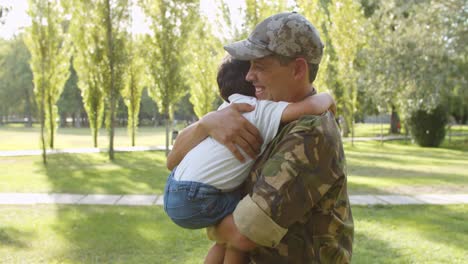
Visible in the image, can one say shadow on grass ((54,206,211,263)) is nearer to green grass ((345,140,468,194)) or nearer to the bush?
green grass ((345,140,468,194))

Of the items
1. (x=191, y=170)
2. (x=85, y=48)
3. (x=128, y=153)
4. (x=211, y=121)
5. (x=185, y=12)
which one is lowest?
(x=128, y=153)

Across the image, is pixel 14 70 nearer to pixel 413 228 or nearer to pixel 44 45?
pixel 44 45

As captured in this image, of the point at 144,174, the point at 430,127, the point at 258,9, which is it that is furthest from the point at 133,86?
the point at 430,127

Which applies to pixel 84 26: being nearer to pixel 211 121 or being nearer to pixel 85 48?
pixel 85 48

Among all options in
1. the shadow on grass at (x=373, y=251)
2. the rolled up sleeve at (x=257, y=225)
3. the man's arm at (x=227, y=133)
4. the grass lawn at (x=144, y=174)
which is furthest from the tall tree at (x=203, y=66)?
the rolled up sleeve at (x=257, y=225)

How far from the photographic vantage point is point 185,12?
1800 cm

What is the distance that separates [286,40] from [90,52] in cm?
1813

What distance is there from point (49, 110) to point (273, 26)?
21.3m

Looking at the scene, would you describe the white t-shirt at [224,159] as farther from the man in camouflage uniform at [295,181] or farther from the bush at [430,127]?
the bush at [430,127]

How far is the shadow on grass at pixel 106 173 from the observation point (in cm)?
999

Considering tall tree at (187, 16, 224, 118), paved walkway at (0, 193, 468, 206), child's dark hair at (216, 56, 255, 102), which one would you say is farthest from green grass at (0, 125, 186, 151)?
child's dark hair at (216, 56, 255, 102)

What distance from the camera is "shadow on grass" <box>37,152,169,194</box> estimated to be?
999 centimetres

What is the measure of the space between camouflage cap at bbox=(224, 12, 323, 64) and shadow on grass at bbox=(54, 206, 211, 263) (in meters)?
3.99

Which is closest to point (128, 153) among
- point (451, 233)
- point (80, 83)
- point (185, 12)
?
point (80, 83)
